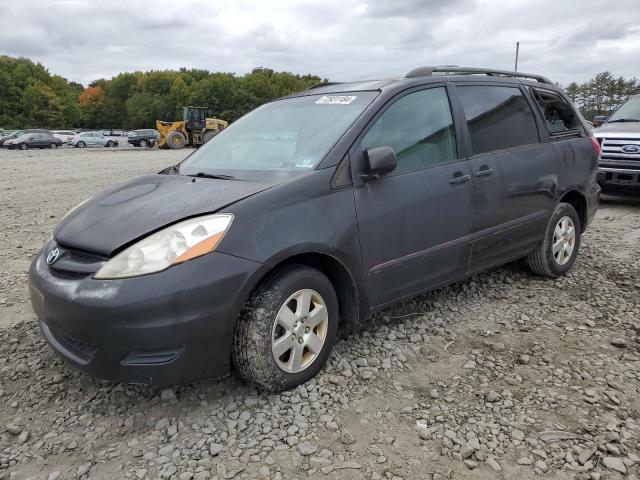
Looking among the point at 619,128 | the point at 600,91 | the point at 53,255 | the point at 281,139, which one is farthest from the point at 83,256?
the point at 600,91

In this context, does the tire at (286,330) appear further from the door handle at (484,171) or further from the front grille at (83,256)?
the door handle at (484,171)

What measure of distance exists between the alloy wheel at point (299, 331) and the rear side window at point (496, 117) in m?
1.75

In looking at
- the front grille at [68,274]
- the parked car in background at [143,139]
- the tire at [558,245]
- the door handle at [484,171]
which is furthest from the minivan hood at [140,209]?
the parked car in background at [143,139]

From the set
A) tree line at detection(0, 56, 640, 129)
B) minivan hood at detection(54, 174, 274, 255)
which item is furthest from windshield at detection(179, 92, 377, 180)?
tree line at detection(0, 56, 640, 129)

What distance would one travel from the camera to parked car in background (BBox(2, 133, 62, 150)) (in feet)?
115

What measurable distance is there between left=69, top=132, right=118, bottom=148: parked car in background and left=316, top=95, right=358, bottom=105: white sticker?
41.7m

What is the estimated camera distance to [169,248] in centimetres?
246

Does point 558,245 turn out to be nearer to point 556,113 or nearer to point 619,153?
point 556,113

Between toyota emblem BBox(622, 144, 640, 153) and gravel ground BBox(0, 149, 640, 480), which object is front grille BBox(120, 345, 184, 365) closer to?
gravel ground BBox(0, 149, 640, 480)

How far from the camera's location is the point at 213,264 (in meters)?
2.43

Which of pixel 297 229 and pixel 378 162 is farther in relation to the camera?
pixel 378 162

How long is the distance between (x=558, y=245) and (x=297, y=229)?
9.48ft

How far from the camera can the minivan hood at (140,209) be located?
259cm

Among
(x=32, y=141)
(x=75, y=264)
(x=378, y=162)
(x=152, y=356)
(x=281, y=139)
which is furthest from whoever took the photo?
(x=32, y=141)
